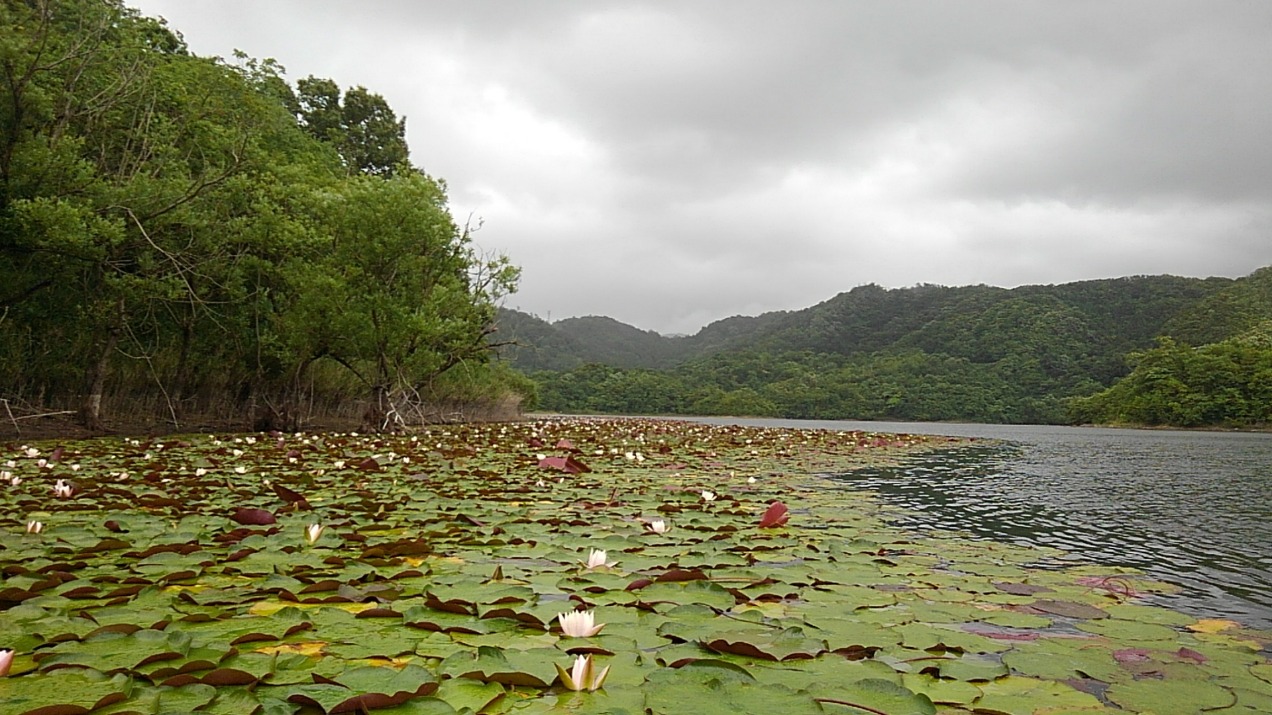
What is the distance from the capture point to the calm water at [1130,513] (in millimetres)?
3801

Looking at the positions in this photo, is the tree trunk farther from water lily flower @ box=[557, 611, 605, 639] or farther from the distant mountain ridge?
the distant mountain ridge

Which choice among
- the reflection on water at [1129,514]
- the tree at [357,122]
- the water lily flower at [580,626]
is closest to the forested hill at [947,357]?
the tree at [357,122]

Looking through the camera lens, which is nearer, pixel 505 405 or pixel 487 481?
pixel 487 481

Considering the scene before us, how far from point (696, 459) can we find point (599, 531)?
643cm

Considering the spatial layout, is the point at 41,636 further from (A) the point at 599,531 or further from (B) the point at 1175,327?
(B) the point at 1175,327

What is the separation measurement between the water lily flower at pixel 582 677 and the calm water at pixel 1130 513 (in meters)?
2.89

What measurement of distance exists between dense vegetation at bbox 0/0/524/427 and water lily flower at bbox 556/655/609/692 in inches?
374

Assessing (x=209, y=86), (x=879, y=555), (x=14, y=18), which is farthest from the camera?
(x=209, y=86)

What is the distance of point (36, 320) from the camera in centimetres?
1133

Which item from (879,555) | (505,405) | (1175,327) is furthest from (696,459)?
(1175,327)

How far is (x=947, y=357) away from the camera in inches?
2119

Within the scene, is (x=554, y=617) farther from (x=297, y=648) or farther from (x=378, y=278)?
(x=378, y=278)

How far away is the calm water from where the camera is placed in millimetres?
3801

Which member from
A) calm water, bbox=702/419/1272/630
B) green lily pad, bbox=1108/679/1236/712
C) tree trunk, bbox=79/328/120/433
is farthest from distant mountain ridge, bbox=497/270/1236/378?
green lily pad, bbox=1108/679/1236/712
